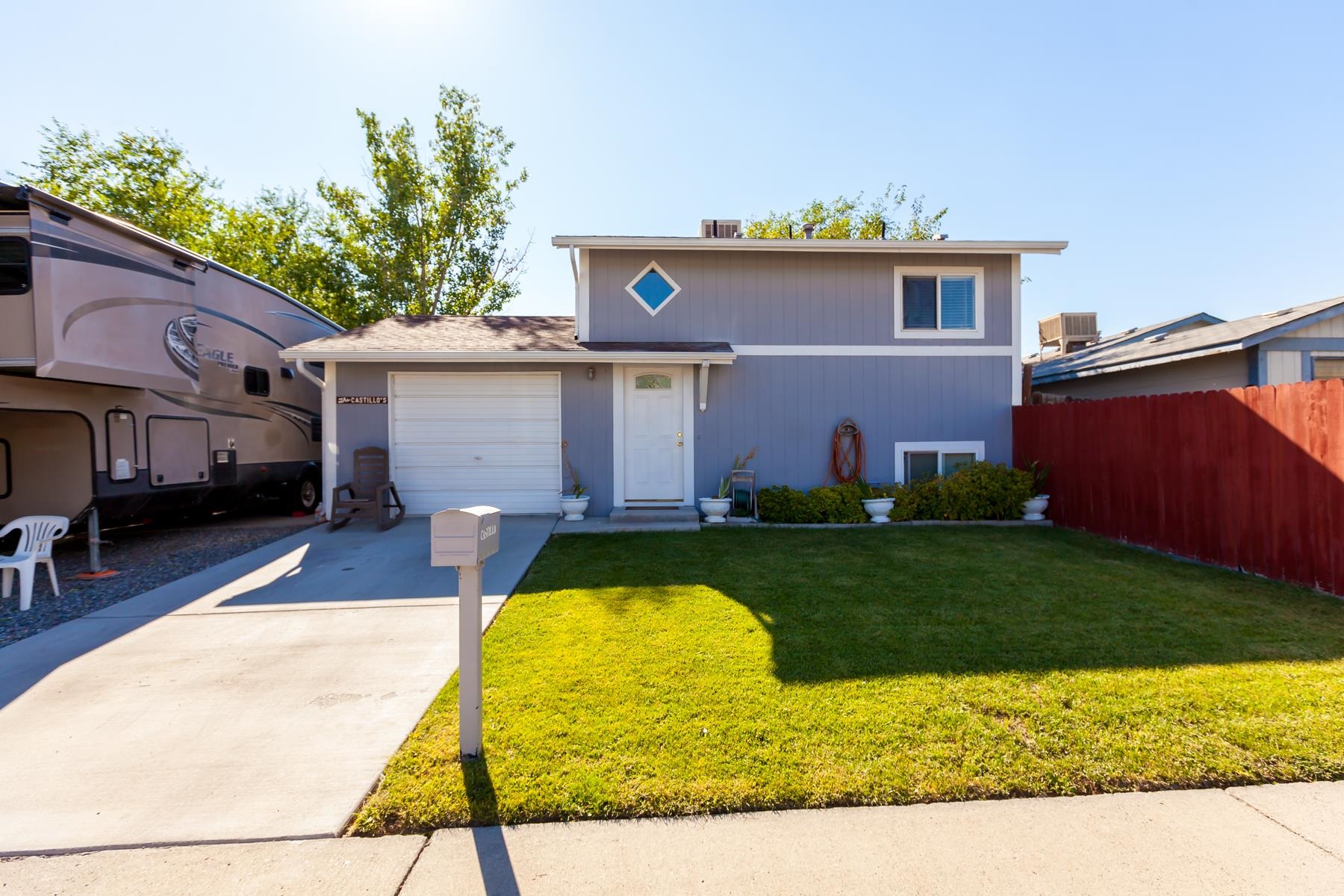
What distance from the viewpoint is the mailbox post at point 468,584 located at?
8.18 feet

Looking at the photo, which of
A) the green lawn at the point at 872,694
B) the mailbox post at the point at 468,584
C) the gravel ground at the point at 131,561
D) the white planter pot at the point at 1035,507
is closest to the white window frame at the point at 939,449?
the white planter pot at the point at 1035,507

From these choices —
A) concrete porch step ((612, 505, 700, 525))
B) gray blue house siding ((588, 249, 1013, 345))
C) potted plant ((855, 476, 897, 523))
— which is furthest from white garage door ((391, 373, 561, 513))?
potted plant ((855, 476, 897, 523))

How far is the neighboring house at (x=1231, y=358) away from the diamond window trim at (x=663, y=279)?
727 centimetres

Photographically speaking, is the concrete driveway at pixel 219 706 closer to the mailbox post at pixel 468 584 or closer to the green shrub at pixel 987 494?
the mailbox post at pixel 468 584

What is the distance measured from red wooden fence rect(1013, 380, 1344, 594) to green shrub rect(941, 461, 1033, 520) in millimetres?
579

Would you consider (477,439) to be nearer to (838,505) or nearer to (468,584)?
(838,505)

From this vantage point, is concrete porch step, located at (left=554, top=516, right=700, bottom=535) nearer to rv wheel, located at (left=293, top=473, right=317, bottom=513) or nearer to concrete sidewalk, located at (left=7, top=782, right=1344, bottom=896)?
rv wheel, located at (left=293, top=473, right=317, bottom=513)

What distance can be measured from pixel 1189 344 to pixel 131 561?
561 inches

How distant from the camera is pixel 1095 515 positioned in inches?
300

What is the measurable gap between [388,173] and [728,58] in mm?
14620

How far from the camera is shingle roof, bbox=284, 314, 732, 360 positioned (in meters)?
8.37

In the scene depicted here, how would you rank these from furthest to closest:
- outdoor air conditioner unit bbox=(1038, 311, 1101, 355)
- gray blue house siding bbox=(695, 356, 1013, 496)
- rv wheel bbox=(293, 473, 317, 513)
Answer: outdoor air conditioner unit bbox=(1038, 311, 1101, 355) → rv wheel bbox=(293, 473, 317, 513) → gray blue house siding bbox=(695, 356, 1013, 496)

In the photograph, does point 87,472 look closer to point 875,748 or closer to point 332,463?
point 332,463

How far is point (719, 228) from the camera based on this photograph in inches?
394
